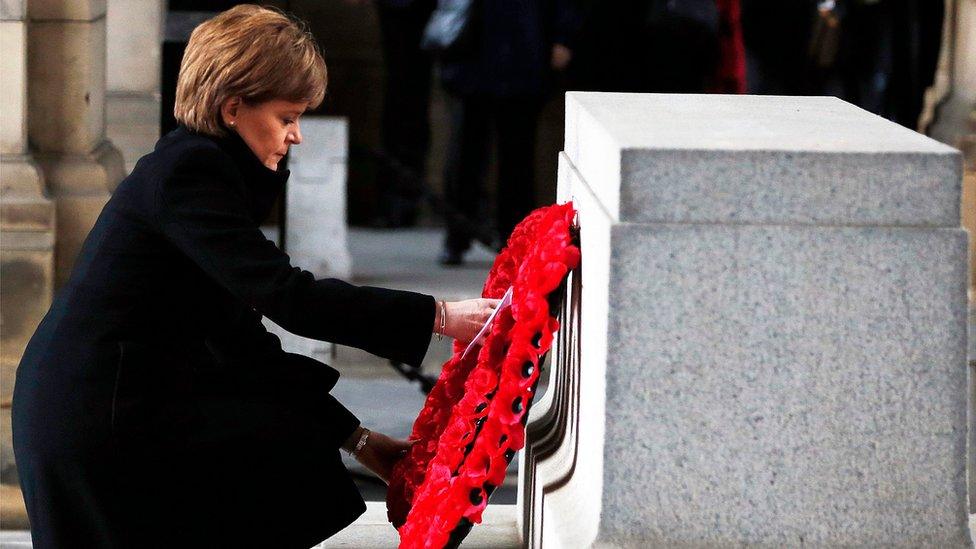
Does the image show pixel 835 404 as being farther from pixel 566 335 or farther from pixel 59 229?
pixel 59 229

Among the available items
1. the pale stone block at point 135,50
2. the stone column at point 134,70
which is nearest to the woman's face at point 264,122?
the stone column at point 134,70

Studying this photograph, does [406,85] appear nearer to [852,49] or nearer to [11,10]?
[852,49]

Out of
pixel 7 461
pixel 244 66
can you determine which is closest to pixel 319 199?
pixel 7 461

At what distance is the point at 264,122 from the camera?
318cm

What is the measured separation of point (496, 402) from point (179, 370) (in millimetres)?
572

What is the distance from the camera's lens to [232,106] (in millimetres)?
3160

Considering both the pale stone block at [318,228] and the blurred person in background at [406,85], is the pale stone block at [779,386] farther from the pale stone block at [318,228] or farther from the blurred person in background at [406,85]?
the blurred person in background at [406,85]

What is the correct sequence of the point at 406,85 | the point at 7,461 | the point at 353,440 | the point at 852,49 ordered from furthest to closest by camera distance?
the point at 406,85
the point at 852,49
the point at 7,461
the point at 353,440

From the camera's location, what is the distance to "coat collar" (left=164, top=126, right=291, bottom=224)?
3.18 metres

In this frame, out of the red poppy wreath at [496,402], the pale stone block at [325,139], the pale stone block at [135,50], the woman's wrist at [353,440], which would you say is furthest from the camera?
the pale stone block at [135,50]

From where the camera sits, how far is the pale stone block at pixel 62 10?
5.48 meters

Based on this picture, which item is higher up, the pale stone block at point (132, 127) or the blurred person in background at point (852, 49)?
the blurred person in background at point (852, 49)

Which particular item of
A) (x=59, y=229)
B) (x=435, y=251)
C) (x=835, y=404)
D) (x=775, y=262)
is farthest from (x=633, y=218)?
(x=435, y=251)

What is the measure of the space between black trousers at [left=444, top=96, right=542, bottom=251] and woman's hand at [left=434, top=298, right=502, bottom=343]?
4384 mm
